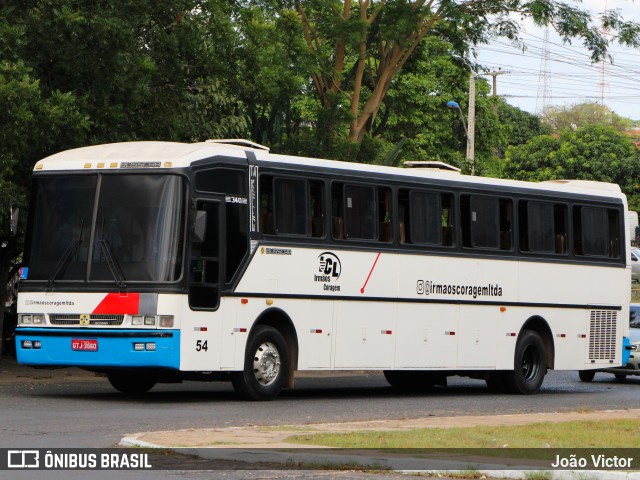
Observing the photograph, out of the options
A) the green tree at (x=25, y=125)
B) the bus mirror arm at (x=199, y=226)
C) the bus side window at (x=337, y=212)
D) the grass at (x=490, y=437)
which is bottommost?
the grass at (x=490, y=437)

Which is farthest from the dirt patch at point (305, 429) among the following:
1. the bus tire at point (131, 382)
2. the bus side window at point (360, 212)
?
the bus tire at point (131, 382)

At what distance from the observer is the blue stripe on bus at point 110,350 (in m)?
18.6

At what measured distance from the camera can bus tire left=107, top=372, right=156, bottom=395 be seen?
69.4 feet

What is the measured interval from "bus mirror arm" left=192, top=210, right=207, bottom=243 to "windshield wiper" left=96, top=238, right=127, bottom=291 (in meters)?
1.03

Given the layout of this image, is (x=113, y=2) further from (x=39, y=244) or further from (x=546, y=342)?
(x=546, y=342)

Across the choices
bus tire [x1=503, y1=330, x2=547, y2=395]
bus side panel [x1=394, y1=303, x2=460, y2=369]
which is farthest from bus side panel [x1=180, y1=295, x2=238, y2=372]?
bus tire [x1=503, y1=330, x2=547, y2=395]

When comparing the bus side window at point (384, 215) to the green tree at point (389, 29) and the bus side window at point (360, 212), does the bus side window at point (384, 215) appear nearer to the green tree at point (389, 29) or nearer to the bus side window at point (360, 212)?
the bus side window at point (360, 212)

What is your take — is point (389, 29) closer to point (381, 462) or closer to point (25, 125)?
point (25, 125)

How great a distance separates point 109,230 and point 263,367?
287cm

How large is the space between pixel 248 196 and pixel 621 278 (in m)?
9.25

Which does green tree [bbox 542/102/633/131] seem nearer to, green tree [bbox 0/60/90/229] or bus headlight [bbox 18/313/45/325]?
green tree [bbox 0/60/90/229]

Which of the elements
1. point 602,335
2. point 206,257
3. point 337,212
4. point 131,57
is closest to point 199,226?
point 206,257

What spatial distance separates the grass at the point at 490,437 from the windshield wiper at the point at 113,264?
17.6 feet

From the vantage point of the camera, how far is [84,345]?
18.9m
